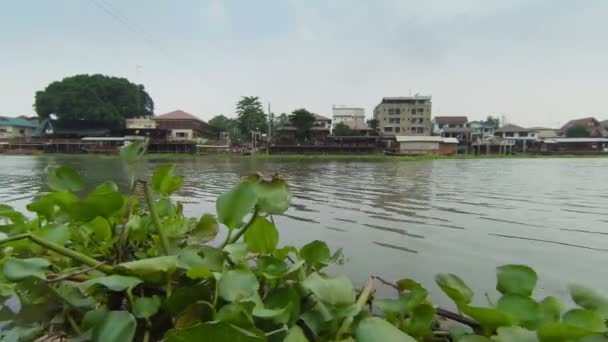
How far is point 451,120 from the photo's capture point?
59.2 meters

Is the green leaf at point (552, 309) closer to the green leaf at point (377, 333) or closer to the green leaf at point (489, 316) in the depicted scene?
the green leaf at point (489, 316)

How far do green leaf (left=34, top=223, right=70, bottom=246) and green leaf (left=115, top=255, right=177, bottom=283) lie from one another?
41 centimetres

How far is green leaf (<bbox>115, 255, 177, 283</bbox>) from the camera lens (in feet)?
3.14

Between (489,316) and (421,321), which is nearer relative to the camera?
(489,316)

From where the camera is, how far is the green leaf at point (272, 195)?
1171mm

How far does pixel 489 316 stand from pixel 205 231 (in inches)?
41.2

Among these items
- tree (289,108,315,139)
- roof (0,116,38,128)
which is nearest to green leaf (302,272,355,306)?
tree (289,108,315,139)

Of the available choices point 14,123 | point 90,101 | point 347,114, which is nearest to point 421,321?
point 90,101

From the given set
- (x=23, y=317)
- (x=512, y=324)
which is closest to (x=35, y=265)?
(x=23, y=317)

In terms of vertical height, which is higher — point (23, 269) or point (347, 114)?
point (347, 114)

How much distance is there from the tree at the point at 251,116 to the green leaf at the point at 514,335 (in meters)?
47.1

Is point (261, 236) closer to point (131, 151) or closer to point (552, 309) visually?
point (131, 151)

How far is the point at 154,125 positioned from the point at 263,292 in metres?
49.8

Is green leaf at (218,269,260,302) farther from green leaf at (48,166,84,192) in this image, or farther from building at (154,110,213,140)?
building at (154,110,213,140)
